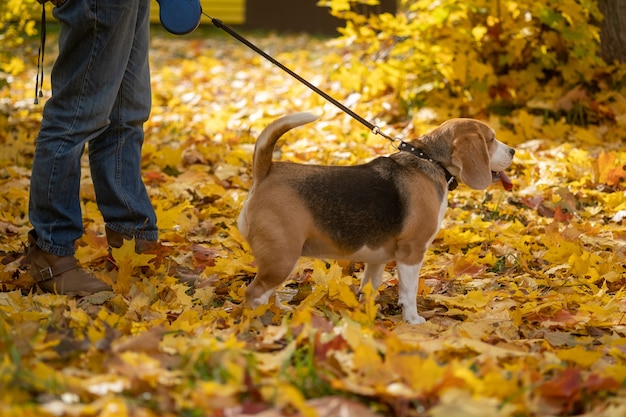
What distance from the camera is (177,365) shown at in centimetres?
266

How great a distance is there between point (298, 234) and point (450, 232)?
5.37 feet

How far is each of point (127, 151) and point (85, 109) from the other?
0.49 m

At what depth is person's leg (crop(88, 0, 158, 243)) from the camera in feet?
14.3

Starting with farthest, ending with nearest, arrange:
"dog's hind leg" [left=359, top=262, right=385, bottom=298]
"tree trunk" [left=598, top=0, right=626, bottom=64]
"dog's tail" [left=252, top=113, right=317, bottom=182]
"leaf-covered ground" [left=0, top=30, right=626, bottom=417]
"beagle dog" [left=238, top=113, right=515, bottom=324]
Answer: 1. "tree trunk" [left=598, top=0, right=626, bottom=64]
2. "dog's hind leg" [left=359, top=262, right=385, bottom=298]
3. "beagle dog" [left=238, top=113, right=515, bottom=324]
4. "dog's tail" [left=252, top=113, right=317, bottom=182]
5. "leaf-covered ground" [left=0, top=30, right=626, bottom=417]

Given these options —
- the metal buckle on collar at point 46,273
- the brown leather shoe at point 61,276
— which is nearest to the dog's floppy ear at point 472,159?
the brown leather shoe at point 61,276

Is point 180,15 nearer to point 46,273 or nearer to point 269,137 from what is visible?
point 269,137

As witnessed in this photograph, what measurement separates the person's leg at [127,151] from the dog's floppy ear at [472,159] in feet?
5.41

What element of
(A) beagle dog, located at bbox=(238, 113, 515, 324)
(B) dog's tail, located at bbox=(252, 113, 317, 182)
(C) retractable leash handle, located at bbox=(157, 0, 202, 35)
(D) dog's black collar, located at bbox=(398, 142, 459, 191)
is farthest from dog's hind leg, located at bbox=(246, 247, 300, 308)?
(C) retractable leash handle, located at bbox=(157, 0, 202, 35)

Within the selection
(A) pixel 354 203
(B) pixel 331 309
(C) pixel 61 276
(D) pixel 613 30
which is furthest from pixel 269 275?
(D) pixel 613 30

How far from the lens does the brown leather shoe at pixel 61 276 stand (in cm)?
408

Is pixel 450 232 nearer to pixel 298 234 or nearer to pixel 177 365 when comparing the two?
pixel 298 234

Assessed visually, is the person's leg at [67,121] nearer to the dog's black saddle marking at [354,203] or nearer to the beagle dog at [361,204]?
the beagle dog at [361,204]

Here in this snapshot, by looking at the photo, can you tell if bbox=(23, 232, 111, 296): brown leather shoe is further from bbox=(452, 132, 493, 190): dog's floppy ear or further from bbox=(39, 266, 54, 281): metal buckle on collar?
bbox=(452, 132, 493, 190): dog's floppy ear

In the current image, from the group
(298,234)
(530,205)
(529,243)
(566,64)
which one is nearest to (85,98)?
(298,234)
